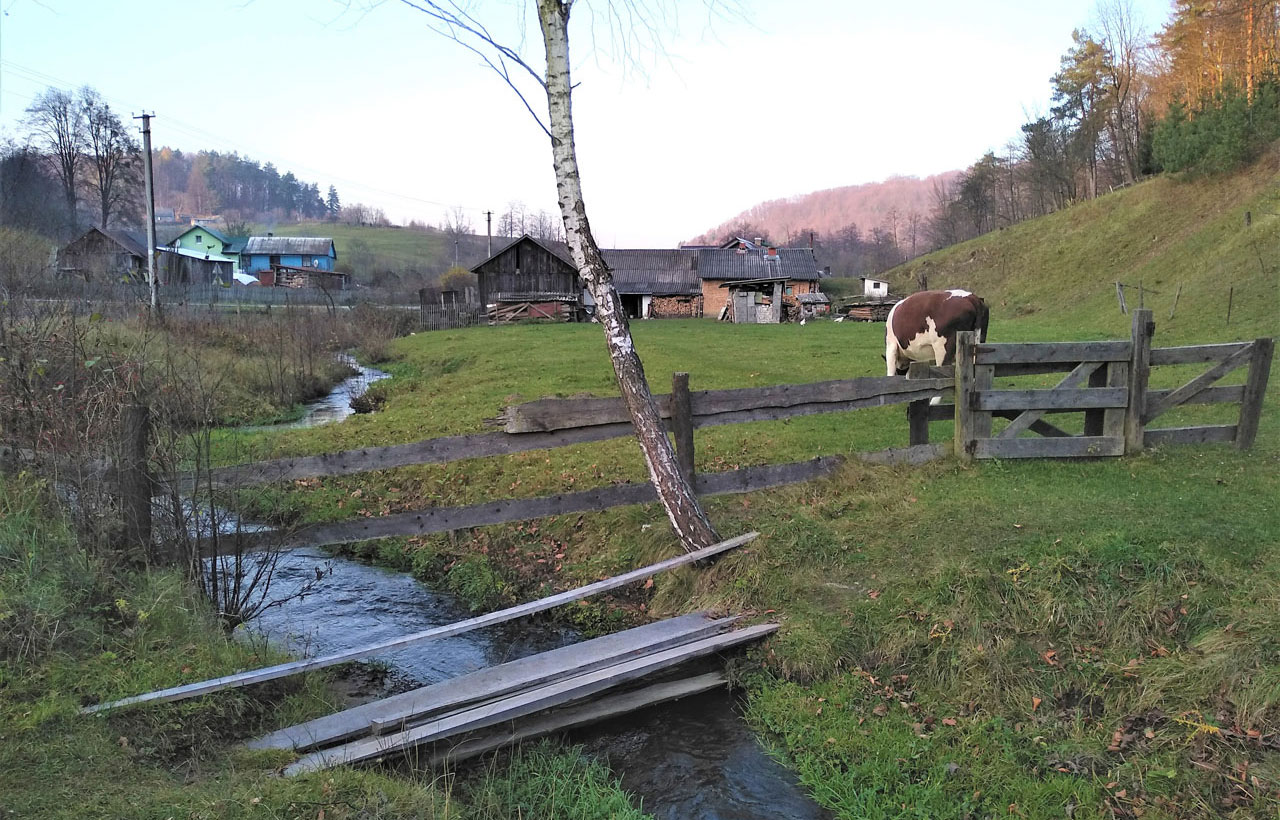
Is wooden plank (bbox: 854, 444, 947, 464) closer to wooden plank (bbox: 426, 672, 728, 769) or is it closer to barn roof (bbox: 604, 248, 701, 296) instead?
wooden plank (bbox: 426, 672, 728, 769)

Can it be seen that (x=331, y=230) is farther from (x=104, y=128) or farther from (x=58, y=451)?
(x=58, y=451)

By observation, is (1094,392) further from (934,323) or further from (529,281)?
(529,281)

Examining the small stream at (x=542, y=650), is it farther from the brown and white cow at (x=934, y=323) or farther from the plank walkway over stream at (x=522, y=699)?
the brown and white cow at (x=934, y=323)

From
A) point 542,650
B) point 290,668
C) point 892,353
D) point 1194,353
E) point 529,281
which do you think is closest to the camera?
point 290,668

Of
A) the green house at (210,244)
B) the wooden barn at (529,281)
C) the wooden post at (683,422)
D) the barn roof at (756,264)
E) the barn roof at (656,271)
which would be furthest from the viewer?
the green house at (210,244)

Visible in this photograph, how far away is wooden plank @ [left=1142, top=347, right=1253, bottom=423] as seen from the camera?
338 inches

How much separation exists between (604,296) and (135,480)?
12.5 feet

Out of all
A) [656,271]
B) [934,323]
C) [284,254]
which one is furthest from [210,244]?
[934,323]

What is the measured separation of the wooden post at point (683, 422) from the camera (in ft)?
25.0

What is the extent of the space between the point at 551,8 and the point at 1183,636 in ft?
21.9

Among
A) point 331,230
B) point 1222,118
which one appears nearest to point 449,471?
point 1222,118

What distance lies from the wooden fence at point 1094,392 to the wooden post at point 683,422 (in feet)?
9.31

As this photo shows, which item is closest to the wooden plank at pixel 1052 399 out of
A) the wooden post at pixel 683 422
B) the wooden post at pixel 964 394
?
the wooden post at pixel 964 394

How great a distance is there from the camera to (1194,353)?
8844 millimetres
